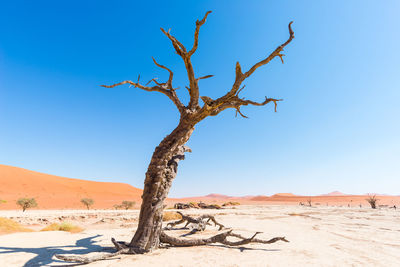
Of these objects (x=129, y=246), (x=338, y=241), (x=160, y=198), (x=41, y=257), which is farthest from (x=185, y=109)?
(x=338, y=241)

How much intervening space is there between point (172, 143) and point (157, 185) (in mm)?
1115

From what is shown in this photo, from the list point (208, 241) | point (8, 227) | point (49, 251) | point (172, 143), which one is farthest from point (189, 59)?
point (8, 227)

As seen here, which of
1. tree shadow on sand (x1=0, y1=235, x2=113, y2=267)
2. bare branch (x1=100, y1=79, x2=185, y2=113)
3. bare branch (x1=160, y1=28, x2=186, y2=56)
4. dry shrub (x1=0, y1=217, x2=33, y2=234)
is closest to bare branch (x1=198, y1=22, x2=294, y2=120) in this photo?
bare branch (x1=100, y1=79, x2=185, y2=113)

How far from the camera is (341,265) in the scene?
12.6 ft

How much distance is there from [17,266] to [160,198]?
2878mm

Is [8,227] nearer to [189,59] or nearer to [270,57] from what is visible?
[189,59]

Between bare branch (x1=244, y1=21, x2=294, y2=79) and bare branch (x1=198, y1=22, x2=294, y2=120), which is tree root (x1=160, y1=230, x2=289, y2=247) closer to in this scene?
bare branch (x1=198, y1=22, x2=294, y2=120)

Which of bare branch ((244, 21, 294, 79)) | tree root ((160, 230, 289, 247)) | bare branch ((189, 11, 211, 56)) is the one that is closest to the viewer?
bare branch ((189, 11, 211, 56))

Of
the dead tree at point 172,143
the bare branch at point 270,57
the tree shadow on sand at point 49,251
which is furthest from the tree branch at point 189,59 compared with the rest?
the tree shadow on sand at point 49,251

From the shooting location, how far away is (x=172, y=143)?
508 centimetres

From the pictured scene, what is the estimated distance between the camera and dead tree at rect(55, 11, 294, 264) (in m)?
4.58

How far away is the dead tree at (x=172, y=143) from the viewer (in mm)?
4578

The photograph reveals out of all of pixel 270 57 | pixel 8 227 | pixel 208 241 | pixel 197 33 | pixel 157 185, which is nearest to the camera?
pixel 197 33

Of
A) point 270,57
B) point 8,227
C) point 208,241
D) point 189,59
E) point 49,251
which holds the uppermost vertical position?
point 270,57
